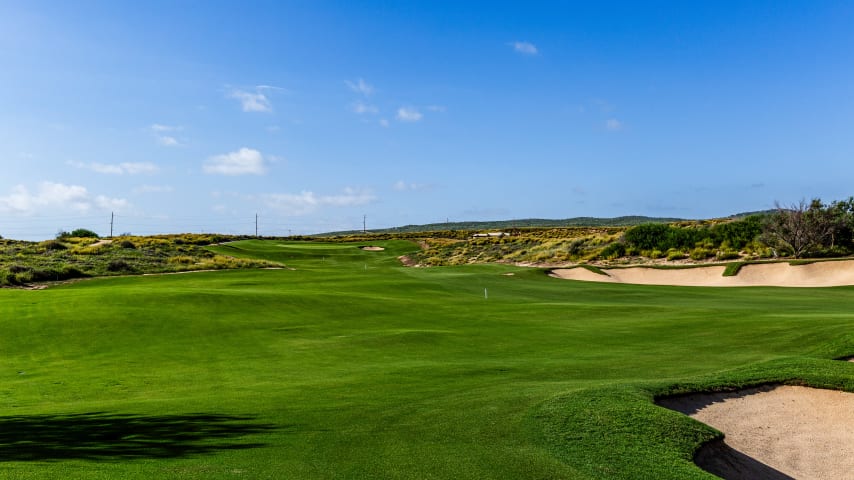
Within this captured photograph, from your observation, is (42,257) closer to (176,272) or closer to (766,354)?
(176,272)

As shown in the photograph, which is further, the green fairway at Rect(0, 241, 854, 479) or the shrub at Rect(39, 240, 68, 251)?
the shrub at Rect(39, 240, 68, 251)

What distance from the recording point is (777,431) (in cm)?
989

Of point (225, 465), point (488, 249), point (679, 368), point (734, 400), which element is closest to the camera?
point (225, 465)

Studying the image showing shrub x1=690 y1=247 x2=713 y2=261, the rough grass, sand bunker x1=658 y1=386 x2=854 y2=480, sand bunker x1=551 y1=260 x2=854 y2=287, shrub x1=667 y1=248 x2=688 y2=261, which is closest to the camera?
sand bunker x1=658 y1=386 x2=854 y2=480

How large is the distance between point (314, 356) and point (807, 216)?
43.6 meters

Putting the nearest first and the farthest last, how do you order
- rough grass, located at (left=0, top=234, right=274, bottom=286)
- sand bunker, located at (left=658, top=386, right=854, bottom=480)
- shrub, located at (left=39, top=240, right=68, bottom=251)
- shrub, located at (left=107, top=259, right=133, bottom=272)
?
sand bunker, located at (left=658, top=386, right=854, bottom=480) → rough grass, located at (left=0, top=234, right=274, bottom=286) → shrub, located at (left=107, top=259, right=133, bottom=272) → shrub, located at (left=39, top=240, right=68, bottom=251)

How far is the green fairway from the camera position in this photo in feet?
22.5

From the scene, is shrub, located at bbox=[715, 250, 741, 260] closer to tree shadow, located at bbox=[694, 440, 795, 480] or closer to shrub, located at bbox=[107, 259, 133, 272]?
tree shadow, located at bbox=[694, 440, 795, 480]

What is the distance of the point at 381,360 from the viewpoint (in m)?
14.9

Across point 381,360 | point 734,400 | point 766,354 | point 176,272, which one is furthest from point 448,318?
point 176,272

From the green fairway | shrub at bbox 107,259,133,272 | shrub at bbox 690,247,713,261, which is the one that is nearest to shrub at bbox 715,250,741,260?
shrub at bbox 690,247,713,261

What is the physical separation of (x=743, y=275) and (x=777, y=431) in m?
31.7

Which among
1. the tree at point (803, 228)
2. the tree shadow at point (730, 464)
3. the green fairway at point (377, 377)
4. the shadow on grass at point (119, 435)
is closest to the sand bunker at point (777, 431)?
the tree shadow at point (730, 464)

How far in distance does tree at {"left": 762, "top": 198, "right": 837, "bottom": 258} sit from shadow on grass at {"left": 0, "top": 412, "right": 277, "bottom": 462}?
1889 inches
